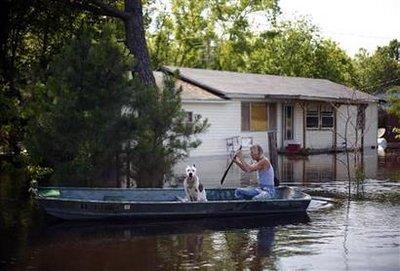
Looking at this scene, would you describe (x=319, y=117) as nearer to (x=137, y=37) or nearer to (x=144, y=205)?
(x=137, y=37)

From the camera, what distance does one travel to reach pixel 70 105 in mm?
13133

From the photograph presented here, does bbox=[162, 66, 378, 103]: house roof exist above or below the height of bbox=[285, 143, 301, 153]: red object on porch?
above

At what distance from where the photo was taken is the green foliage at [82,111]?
1330 centimetres

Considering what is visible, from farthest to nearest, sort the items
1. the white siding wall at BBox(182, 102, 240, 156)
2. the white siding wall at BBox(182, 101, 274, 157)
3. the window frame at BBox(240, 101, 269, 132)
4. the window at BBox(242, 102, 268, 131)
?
the window at BBox(242, 102, 268, 131), the window frame at BBox(240, 101, 269, 132), the white siding wall at BBox(182, 102, 240, 156), the white siding wall at BBox(182, 101, 274, 157)

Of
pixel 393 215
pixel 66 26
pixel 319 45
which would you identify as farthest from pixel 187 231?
pixel 319 45

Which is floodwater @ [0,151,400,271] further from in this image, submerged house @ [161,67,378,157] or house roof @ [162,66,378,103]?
house roof @ [162,66,378,103]

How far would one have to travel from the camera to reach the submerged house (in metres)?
28.9

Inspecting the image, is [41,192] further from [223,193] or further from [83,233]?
[223,193]

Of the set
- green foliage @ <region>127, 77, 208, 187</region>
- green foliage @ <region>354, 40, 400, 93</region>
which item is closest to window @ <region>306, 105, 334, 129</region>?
green foliage @ <region>127, 77, 208, 187</region>

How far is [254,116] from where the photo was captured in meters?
31.6

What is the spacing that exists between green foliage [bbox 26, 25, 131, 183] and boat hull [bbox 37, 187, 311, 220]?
3.18 ft

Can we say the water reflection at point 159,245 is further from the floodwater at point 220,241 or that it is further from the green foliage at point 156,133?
the green foliage at point 156,133

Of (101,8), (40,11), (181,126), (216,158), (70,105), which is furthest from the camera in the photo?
(216,158)

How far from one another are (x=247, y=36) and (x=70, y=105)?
41969 millimetres
